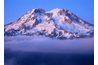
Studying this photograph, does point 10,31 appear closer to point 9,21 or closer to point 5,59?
point 9,21

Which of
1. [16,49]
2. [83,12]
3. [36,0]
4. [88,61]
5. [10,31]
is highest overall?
[36,0]

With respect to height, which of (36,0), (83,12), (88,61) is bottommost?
(88,61)

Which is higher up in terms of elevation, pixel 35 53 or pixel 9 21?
pixel 9 21

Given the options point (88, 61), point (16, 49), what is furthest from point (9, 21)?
point (88, 61)

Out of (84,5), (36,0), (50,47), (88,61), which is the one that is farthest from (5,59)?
(84,5)
